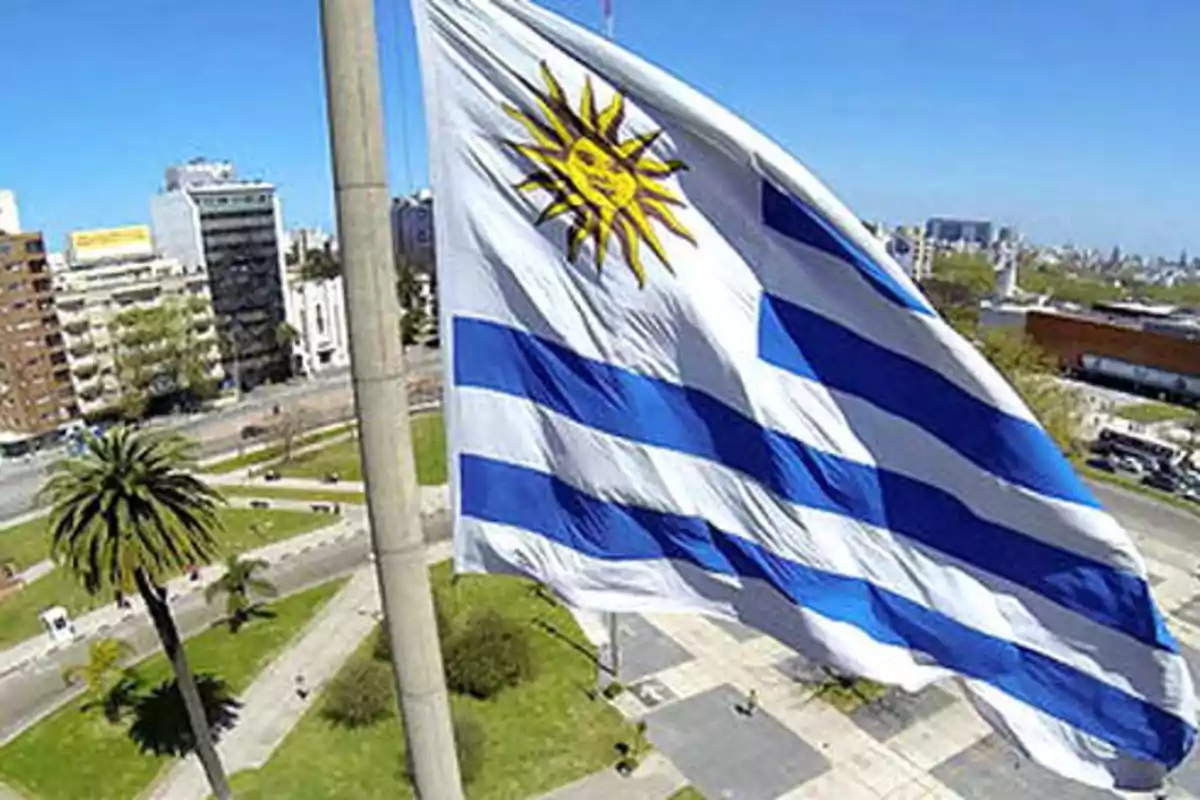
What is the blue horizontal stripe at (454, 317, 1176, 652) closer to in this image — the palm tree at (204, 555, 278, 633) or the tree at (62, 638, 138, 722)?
the tree at (62, 638, 138, 722)

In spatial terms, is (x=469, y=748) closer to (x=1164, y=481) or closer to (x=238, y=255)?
(x=1164, y=481)

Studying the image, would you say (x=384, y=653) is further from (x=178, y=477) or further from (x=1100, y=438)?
(x=1100, y=438)

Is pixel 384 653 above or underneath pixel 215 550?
underneath

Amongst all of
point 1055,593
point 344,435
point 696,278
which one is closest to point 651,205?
point 696,278

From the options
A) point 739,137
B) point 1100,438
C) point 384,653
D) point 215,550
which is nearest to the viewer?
point 739,137

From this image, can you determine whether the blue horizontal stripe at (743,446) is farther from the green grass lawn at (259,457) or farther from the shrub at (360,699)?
the green grass lawn at (259,457)

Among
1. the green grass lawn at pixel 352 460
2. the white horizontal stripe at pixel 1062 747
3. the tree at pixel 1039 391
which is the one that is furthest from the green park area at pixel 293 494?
the white horizontal stripe at pixel 1062 747
